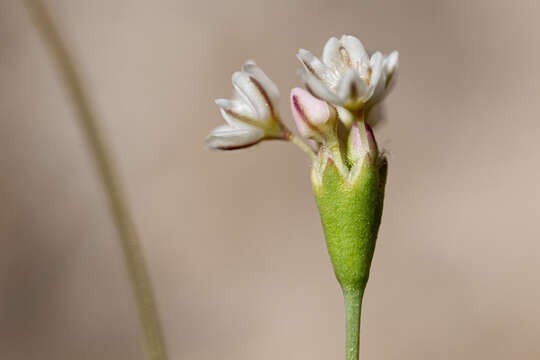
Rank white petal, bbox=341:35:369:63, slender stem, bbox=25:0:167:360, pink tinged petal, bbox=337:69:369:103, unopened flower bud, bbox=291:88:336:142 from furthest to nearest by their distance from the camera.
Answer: slender stem, bbox=25:0:167:360 → white petal, bbox=341:35:369:63 → unopened flower bud, bbox=291:88:336:142 → pink tinged petal, bbox=337:69:369:103

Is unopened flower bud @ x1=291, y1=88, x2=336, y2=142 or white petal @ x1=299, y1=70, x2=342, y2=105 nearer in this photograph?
white petal @ x1=299, y1=70, x2=342, y2=105

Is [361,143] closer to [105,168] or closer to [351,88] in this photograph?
[351,88]

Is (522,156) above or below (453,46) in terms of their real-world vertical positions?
below

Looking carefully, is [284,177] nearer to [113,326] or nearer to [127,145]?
[127,145]

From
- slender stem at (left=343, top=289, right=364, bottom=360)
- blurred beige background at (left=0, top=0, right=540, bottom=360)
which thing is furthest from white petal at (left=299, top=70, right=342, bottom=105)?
blurred beige background at (left=0, top=0, right=540, bottom=360)

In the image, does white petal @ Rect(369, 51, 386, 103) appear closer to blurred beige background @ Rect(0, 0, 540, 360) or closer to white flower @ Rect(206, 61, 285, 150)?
white flower @ Rect(206, 61, 285, 150)

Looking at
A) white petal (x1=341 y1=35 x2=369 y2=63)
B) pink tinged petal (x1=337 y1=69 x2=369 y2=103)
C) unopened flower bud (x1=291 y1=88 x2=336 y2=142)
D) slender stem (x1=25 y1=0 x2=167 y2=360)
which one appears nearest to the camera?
pink tinged petal (x1=337 y1=69 x2=369 y2=103)

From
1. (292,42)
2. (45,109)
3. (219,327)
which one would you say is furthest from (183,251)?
(292,42)
